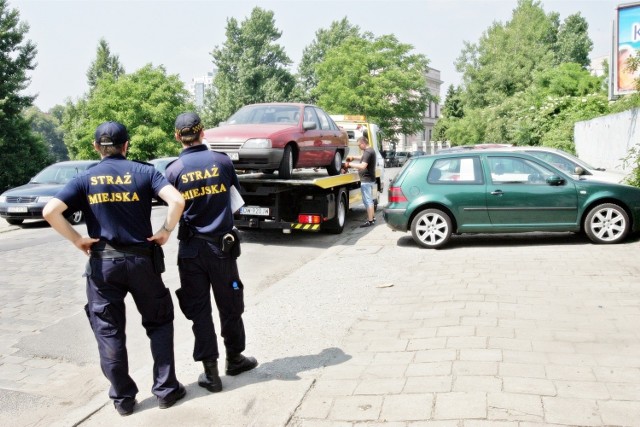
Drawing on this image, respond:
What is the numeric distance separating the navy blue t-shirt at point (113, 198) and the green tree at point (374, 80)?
49.6m

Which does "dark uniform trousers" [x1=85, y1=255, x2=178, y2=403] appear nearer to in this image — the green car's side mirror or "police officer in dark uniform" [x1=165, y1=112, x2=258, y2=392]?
"police officer in dark uniform" [x1=165, y1=112, x2=258, y2=392]

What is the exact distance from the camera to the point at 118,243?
391 cm

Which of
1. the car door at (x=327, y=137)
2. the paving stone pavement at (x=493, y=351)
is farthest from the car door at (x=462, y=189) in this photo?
the car door at (x=327, y=137)

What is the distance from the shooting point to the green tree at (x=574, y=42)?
60.1 m

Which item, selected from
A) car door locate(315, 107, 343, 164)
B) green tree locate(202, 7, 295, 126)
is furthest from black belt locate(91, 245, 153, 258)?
green tree locate(202, 7, 295, 126)

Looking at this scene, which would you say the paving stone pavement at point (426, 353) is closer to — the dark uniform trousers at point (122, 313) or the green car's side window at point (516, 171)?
the dark uniform trousers at point (122, 313)

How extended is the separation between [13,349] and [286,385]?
2.92 meters

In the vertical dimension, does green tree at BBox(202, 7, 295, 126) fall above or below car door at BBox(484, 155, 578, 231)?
above

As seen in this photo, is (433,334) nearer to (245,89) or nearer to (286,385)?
(286,385)

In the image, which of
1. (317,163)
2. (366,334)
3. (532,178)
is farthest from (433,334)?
(317,163)

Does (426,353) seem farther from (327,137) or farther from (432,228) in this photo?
(327,137)

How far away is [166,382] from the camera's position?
13.4 ft

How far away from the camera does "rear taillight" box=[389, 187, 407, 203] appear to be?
402 inches

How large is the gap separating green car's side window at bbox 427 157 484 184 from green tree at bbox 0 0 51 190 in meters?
39.2
